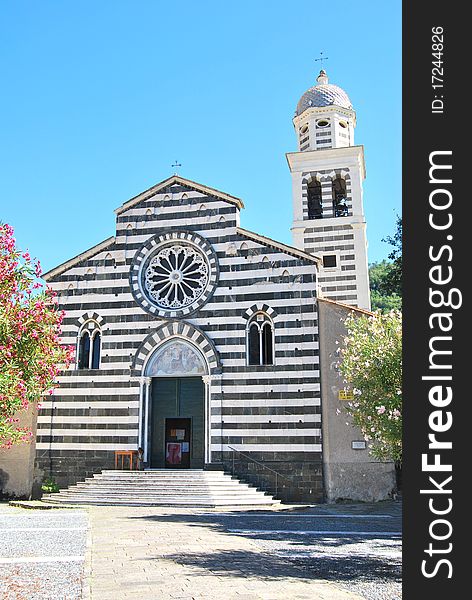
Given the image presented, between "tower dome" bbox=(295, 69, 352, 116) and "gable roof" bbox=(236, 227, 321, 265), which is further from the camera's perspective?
"tower dome" bbox=(295, 69, 352, 116)

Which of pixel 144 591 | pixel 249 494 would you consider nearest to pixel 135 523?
pixel 249 494

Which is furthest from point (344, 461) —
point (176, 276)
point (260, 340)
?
point (176, 276)

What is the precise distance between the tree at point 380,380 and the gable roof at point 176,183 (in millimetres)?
9739

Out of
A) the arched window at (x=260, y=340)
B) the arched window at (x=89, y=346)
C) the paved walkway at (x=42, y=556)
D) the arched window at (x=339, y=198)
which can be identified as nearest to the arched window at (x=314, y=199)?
the arched window at (x=339, y=198)

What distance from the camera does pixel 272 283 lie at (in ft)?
76.5

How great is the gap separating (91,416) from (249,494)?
6.84 meters

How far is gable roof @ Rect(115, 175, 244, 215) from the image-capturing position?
2452cm

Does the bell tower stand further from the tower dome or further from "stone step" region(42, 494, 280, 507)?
"stone step" region(42, 494, 280, 507)

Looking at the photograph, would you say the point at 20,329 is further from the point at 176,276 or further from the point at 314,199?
the point at 314,199

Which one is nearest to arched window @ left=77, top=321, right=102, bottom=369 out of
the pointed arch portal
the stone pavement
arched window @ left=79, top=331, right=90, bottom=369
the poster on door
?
arched window @ left=79, top=331, right=90, bottom=369

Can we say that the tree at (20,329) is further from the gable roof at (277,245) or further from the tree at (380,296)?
the tree at (380,296)

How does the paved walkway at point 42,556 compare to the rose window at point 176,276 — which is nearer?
the paved walkway at point 42,556

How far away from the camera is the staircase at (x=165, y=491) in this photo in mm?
19766

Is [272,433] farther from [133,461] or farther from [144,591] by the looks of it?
[144,591]
